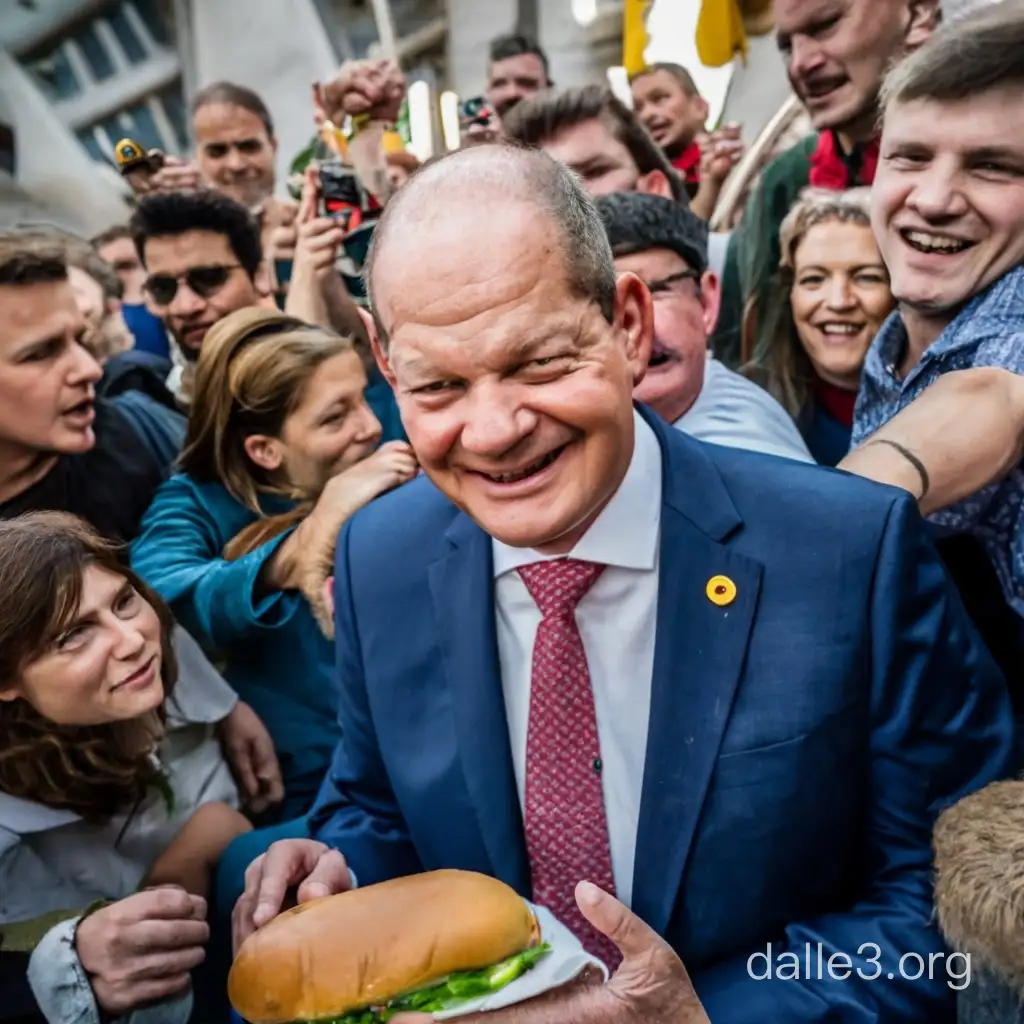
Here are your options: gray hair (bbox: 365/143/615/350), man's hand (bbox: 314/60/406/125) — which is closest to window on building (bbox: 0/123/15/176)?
man's hand (bbox: 314/60/406/125)

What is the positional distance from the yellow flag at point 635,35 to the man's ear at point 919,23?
1459 mm

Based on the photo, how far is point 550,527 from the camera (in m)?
1.28

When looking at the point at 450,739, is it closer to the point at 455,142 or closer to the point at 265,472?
the point at 265,472

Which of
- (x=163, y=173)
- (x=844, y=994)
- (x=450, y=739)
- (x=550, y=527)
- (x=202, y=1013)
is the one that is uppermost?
(x=163, y=173)

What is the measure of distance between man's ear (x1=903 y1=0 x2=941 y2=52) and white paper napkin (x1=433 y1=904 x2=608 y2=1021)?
2072 mm

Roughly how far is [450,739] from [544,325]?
0.59 metres

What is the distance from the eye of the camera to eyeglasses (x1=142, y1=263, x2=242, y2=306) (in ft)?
9.31

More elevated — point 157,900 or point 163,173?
point 163,173

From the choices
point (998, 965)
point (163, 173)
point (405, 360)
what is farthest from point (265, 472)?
point (998, 965)

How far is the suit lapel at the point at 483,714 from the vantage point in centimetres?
142

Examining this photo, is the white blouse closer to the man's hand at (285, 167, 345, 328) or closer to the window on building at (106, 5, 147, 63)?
the man's hand at (285, 167, 345, 328)

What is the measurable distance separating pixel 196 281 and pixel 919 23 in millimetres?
1887

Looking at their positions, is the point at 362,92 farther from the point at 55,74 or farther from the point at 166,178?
the point at 55,74

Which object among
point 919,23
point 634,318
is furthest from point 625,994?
point 919,23
